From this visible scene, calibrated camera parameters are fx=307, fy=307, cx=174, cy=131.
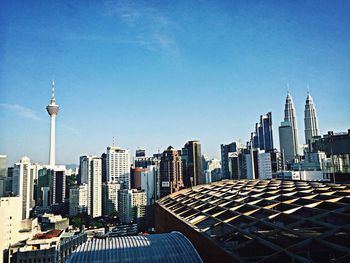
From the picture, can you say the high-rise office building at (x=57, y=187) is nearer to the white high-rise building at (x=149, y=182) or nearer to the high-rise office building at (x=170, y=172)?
the white high-rise building at (x=149, y=182)

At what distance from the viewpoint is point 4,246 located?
53.8 metres

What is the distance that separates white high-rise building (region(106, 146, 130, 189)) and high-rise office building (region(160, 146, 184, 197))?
42144 mm

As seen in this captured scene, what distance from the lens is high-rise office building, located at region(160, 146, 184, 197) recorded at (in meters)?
93.6

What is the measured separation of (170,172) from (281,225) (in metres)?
81.8

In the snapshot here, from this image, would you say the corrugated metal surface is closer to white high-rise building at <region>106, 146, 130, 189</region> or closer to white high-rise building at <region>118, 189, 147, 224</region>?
white high-rise building at <region>118, 189, 147, 224</region>

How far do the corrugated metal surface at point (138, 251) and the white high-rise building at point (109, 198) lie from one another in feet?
317

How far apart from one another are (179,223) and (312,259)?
10.8 metres

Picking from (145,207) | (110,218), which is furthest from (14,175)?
(145,207)

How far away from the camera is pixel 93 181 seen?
112 meters

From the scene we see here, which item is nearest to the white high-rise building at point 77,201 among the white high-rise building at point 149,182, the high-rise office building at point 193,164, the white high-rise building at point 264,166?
the white high-rise building at point 149,182

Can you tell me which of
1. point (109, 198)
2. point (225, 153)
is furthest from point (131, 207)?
point (225, 153)

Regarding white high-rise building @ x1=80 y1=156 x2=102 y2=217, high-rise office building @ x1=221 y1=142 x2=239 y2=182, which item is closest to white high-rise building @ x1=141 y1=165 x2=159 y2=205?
white high-rise building @ x1=80 y1=156 x2=102 y2=217

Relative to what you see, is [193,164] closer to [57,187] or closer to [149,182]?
[149,182]

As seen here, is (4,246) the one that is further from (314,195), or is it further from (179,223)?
(314,195)
